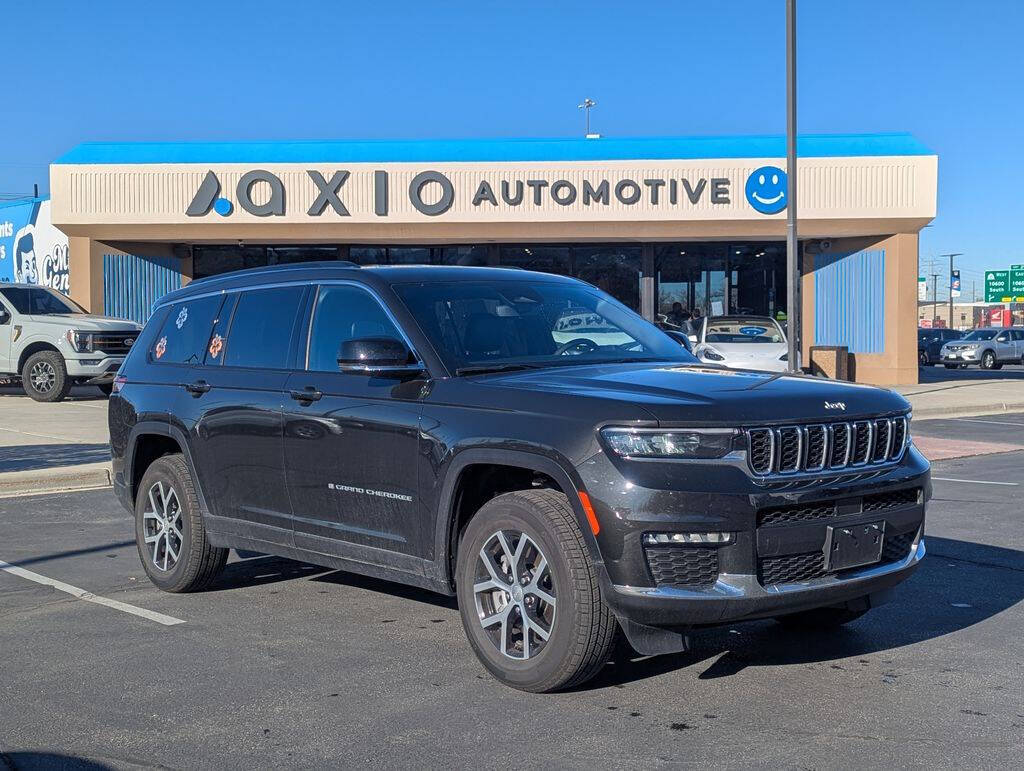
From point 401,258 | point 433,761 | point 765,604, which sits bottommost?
point 433,761

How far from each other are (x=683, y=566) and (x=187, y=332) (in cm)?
390

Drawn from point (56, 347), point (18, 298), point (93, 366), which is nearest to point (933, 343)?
point (93, 366)

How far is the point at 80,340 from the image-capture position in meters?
20.0

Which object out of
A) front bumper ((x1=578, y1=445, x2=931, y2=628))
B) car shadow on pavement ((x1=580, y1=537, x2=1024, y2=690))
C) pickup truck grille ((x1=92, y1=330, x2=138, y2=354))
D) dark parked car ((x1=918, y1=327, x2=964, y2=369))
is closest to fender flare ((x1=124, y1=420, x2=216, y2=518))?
car shadow on pavement ((x1=580, y1=537, x2=1024, y2=690))

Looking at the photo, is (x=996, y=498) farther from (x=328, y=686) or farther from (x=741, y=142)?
(x=741, y=142)

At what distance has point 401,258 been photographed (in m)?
29.8

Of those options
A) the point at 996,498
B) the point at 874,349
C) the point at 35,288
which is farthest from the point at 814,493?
the point at 874,349

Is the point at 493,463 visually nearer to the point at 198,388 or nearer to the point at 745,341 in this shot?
the point at 198,388

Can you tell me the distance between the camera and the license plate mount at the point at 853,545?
4.76m

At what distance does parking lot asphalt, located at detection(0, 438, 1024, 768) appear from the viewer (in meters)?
4.31

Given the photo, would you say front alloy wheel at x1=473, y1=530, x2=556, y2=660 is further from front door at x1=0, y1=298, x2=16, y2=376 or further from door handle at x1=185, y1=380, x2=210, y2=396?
front door at x1=0, y1=298, x2=16, y2=376

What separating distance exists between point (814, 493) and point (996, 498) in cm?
652

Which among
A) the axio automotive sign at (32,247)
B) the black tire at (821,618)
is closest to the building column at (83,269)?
the axio automotive sign at (32,247)

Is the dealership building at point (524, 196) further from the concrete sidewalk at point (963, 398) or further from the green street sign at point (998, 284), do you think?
the green street sign at point (998, 284)
